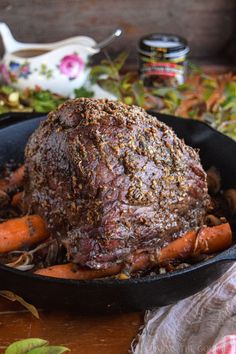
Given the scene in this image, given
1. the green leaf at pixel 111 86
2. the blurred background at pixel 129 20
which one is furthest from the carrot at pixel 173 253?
the blurred background at pixel 129 20

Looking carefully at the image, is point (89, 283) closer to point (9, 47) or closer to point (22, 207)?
point (22, 207)

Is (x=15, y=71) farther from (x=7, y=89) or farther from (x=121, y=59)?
(x=121, y=59)

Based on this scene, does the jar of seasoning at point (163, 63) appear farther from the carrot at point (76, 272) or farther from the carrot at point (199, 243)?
the carrot at point (76, 272)

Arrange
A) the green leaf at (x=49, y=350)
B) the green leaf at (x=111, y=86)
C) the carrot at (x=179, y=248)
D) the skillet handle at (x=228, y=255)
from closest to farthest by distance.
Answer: the green leaf at (x=49, y=350)
the skillet handle at (x=228, y=255)
the carrot at (x=179, y=248)
the green leaf at (x=111, y=86)

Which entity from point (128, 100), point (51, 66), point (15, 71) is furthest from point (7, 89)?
point (128, 100)

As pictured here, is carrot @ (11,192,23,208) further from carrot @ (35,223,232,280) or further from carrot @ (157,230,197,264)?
carrot @ (157,230,197,264)
